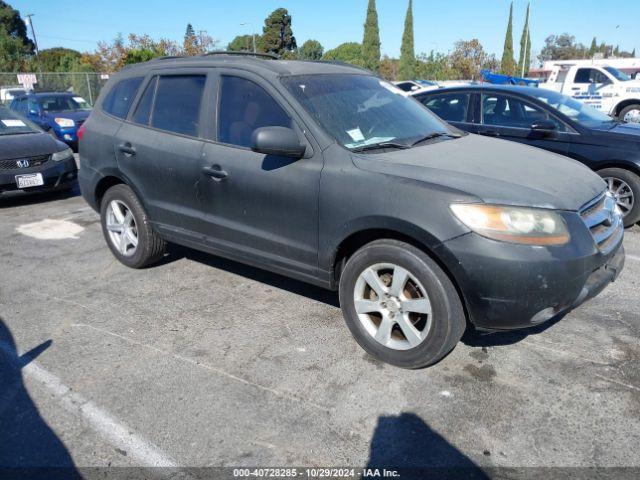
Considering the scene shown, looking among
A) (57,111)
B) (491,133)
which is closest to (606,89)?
(491,133)

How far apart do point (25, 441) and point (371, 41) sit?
184 feet

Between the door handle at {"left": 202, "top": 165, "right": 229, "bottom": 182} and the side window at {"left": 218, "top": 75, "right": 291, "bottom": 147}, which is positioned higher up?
the side window at {"left": 218, "top": 75, "right": 291, "bottom": 147}

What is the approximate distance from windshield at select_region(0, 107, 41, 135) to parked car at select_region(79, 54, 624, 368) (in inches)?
169

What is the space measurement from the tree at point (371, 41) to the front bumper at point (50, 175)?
49519mm

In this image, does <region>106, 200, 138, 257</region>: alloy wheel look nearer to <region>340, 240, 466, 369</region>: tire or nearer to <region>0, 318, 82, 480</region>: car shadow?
<region>0, 318, 82, 480</region>: car shadow

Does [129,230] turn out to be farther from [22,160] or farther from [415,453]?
[22,160]

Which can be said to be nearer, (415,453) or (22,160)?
(415,453)

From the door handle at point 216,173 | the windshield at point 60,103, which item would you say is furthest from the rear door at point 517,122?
the windshield at point 60,103

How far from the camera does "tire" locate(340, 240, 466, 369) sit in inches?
114

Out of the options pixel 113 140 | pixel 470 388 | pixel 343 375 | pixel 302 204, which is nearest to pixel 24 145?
pixel 113 140

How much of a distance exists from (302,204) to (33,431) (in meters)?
1.96

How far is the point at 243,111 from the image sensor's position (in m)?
3.78

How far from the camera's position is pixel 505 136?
6.38 metres

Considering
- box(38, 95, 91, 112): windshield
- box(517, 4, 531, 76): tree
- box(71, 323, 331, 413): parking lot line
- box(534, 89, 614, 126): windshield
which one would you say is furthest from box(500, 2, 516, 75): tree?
box(71, 323, 331, 413): parking lot line
